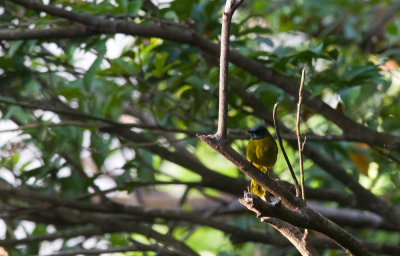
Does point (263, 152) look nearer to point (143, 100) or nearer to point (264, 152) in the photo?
point (264, 152)

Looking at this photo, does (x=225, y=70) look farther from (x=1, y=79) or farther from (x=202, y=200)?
(x=202, y=200)

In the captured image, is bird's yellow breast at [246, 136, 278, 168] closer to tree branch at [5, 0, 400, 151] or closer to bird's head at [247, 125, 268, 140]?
bird's head at [247, 125, 268, 140]

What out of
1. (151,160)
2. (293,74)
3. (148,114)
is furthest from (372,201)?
(148,114)

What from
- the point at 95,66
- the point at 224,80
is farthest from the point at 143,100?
the point at 224,80

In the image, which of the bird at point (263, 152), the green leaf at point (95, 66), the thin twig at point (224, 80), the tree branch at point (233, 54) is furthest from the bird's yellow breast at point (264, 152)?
the thin twig at point (224, 80)

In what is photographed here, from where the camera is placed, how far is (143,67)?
10.1 ft

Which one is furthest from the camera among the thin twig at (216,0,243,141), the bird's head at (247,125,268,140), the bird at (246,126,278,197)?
the bird's head at (247,125,268,140)

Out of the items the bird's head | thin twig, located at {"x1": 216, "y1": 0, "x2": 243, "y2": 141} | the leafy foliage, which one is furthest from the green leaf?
thin twig, located at {"x1": 216, "y1": 0, "x2": 243, "y2": 141}

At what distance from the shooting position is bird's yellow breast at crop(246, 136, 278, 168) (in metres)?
2.42

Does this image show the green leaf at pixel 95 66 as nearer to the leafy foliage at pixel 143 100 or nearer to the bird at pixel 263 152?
the leafy foliage at pixel 143 100

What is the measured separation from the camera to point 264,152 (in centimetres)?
241

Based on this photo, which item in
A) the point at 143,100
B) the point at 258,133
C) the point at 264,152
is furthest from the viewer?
the point at 143,100

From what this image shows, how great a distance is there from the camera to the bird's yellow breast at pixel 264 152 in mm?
2416

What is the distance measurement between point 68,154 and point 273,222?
1.78 metres
